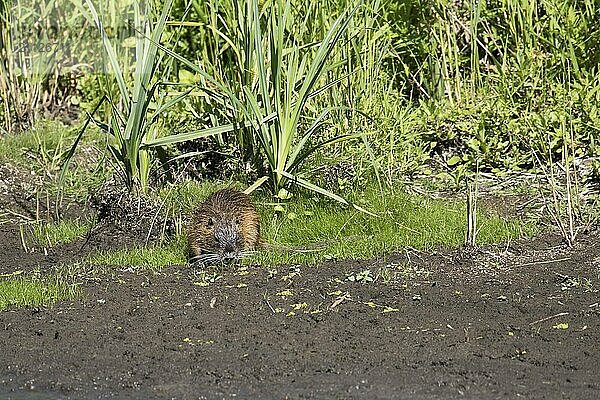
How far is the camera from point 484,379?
3.95 m

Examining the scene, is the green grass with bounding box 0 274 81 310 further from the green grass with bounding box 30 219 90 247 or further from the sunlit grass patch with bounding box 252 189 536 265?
the sunlit grass patch with bounding box 252 189 536 265

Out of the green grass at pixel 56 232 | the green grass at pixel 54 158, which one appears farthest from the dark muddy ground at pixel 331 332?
the green grass at pixel 54 158

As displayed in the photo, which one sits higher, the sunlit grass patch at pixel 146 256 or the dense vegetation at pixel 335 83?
the dense vegetation at pixel 335 83

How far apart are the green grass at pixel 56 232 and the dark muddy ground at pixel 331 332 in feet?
2.70

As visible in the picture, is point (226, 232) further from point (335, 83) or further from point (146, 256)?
point (335, 83)

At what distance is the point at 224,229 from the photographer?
544 cm

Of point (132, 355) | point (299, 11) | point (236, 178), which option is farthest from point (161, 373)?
point (299, 11)

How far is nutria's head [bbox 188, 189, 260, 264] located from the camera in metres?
5.44

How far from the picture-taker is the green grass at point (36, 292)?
5043mm

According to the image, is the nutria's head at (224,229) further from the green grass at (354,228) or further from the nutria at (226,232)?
the green grass at (354,228)

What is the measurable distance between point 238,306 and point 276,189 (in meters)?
1.40

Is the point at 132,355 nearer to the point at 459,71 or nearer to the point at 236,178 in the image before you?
the point at 236,178

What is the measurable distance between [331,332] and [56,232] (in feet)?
7.88

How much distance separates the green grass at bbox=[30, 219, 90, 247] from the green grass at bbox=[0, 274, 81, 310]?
2.68 feet
